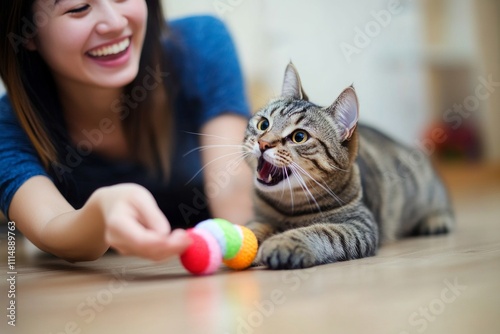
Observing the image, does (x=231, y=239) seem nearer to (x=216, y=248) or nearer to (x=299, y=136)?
(x=216, y=248)

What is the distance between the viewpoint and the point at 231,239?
80 cm

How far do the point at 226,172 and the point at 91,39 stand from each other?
1.17 ft

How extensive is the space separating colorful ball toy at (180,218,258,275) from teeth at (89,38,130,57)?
356mm

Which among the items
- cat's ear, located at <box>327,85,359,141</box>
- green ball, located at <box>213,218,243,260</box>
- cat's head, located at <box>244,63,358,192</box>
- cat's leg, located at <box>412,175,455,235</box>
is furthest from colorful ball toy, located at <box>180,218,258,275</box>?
cat's leg, located at <box>412,175,455,235</box>

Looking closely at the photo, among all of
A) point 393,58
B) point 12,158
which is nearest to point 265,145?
point 12,158

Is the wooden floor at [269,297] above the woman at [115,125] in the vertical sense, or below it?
below

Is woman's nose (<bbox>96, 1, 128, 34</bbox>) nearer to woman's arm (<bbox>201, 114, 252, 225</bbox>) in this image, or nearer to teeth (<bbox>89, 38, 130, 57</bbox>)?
teeth (<bbox>89, 38, 130, 57</bbox>)

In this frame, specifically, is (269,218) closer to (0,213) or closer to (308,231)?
(308,231)

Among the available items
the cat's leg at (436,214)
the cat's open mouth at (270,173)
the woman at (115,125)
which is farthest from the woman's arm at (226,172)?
the cat's leg at (436,214)

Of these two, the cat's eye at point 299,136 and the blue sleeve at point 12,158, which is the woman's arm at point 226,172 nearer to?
the cat's eye at point 299,136

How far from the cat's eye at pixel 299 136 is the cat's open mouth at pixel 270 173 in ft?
0.15

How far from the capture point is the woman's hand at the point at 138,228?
2.12 feet

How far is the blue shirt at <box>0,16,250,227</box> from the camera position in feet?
3.74

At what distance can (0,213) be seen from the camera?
39.3 inches
